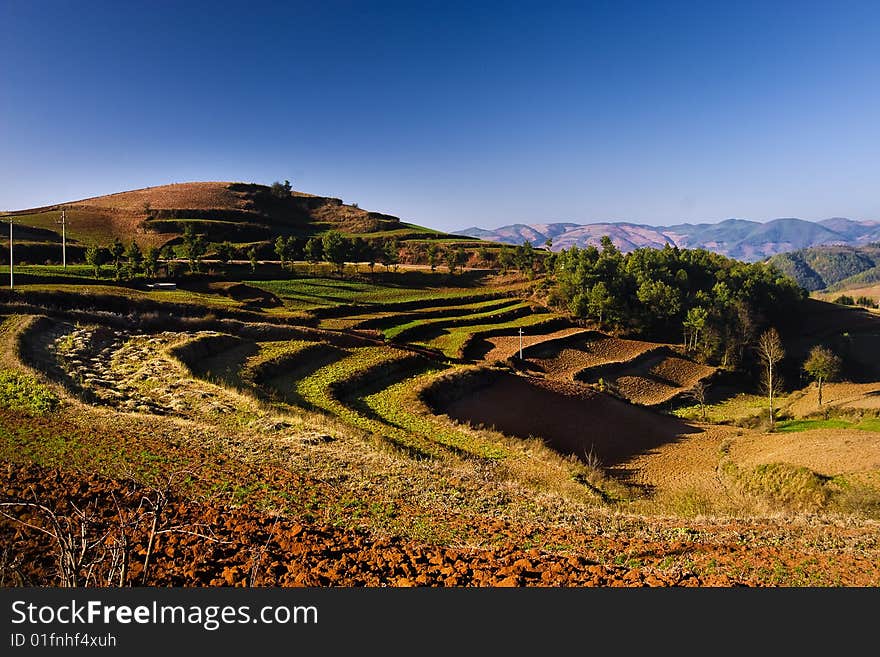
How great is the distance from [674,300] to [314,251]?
50.9 meters

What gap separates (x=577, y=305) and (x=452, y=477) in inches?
1939

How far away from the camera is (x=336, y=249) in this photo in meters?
74.7

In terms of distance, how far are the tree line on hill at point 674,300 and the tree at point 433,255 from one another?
21.2m

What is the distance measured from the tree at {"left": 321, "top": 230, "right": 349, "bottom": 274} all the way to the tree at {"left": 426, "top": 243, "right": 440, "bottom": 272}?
50.4 ft

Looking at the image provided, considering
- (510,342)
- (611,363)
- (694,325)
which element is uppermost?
(694,325)

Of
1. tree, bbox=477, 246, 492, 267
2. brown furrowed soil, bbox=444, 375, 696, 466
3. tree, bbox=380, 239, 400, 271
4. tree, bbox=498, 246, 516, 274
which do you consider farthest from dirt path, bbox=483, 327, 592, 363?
tree, bbox=477, 246, 492, 267

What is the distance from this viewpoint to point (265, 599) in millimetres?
4637

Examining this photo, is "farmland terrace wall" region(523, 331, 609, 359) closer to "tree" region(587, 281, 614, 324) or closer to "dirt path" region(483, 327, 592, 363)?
"dirt path" region(483, 327, 592, 363)

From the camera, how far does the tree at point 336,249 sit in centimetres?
7469

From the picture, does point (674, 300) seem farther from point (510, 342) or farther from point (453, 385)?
point (453, 385)

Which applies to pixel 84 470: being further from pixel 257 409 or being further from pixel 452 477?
pixel 452 477

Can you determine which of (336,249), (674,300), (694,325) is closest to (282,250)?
(336,249)

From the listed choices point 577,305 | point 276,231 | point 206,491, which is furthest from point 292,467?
point 276,231

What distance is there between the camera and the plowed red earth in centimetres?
778
